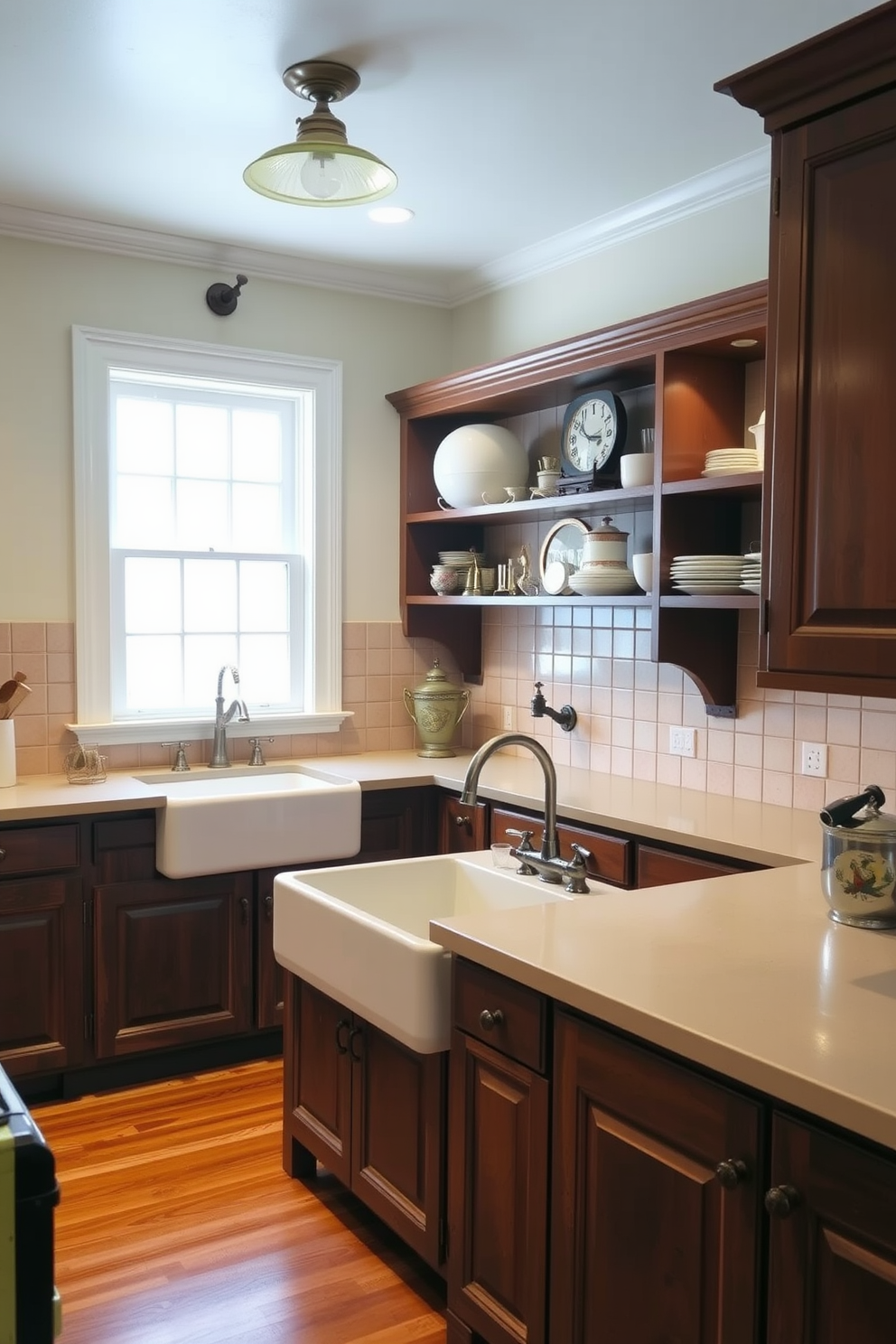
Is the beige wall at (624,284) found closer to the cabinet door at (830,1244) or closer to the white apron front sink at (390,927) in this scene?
the white apron front sink at (390,927)

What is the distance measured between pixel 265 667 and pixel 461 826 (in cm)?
107

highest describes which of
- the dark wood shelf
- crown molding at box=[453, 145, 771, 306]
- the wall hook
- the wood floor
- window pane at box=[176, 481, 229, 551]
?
crown molding at box=[453, 145, 771, 306]

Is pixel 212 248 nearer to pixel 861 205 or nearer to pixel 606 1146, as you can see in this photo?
pixel 861 205

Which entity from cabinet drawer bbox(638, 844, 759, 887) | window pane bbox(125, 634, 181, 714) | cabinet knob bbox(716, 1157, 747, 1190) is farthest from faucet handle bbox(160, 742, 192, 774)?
cabinet knob bbox(716, 1157, 747, 1190)

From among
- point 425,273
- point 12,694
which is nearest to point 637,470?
point 425,273

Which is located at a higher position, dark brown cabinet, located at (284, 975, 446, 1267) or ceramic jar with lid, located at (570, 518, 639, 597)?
ceramic jar with lid, located at (570, 518, 639, 597)

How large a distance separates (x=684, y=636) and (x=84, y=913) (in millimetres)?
1924

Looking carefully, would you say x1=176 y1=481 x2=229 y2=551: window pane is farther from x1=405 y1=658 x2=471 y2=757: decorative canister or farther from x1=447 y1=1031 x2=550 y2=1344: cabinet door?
x1=447 y1=1031 x2=550 y2=1344: cabinet door

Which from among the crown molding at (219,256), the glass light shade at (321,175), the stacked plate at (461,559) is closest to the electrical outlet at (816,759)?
the stacked plate at (461,559)

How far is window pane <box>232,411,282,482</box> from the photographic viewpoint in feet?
14.1

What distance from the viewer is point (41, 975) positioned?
335 cm

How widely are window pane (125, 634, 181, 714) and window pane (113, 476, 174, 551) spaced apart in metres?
0.33

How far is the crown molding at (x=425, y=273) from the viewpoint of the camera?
344 cm

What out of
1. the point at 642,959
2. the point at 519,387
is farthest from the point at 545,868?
the point at 519,387
